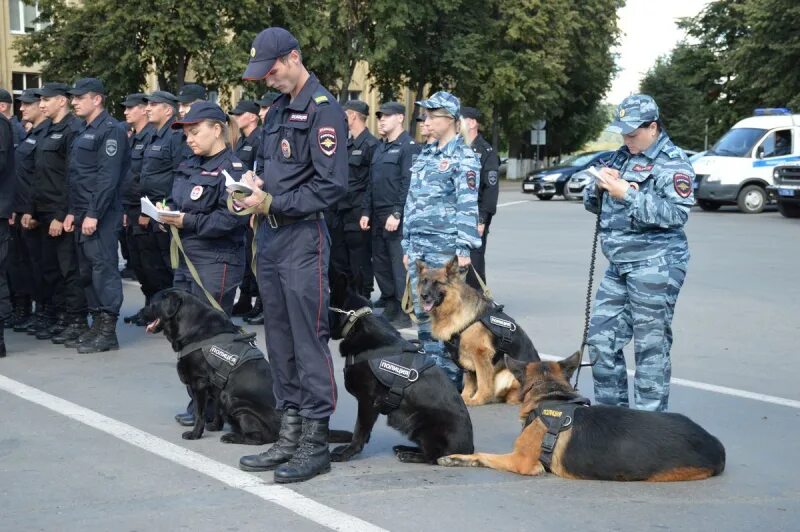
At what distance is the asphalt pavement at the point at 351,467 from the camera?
4641 mm

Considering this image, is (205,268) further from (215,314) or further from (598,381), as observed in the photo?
(598,381)

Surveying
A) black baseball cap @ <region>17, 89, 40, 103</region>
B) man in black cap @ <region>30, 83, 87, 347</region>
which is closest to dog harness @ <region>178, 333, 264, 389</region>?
man in black cap @ <region>30, 83, 87, 347</region>

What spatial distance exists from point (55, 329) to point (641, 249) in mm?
5962

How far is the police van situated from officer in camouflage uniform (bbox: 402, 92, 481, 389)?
736 inches

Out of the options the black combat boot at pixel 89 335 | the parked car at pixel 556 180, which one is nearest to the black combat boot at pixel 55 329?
the black combat boot at pixel 89 335

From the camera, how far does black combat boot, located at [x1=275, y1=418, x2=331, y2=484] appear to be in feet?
16.9

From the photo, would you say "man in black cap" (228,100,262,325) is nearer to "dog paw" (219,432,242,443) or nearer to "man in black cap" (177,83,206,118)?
"man in black cap" (177,83,206,118)

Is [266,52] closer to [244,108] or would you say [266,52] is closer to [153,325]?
[153,325]

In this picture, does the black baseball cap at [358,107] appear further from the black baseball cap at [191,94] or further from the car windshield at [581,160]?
the car windshield at [581,160]

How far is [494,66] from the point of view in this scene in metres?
46.8

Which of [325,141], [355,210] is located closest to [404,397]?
[325,141]

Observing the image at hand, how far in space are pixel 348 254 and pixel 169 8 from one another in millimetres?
26161

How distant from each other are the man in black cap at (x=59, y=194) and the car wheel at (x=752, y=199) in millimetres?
20291

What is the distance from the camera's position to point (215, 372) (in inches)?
227
